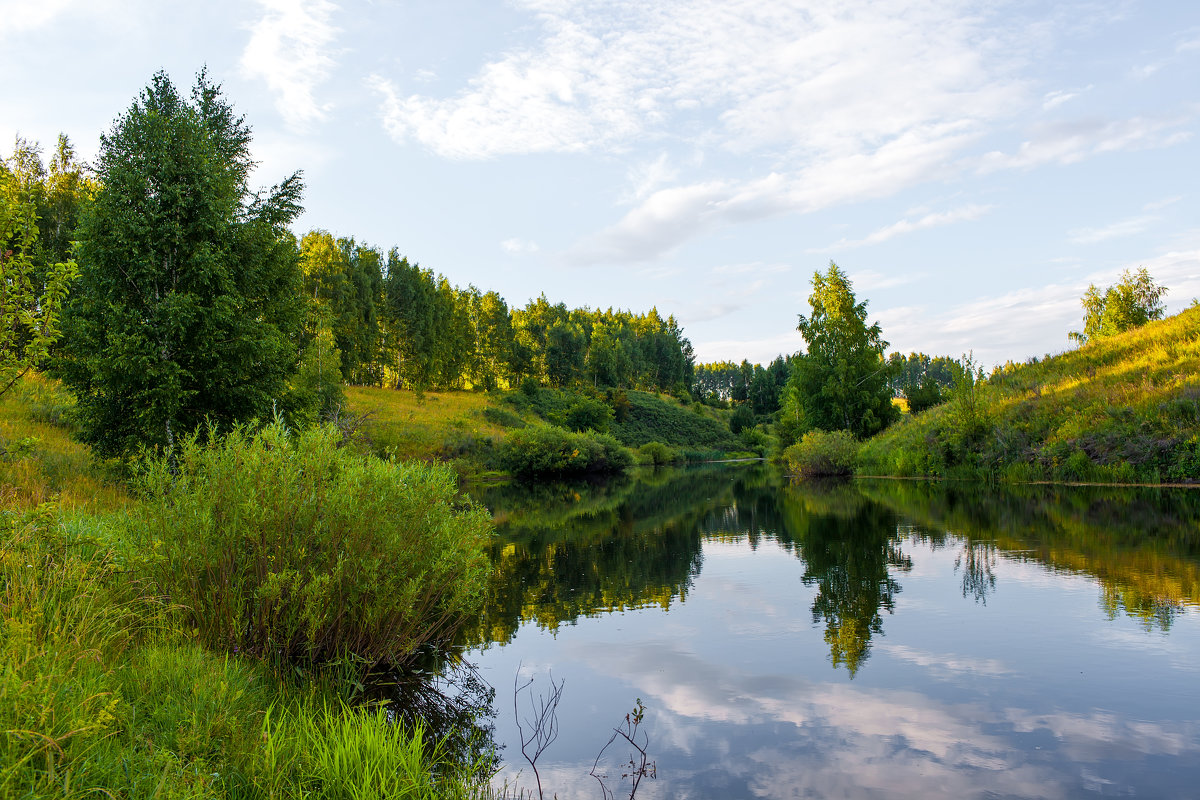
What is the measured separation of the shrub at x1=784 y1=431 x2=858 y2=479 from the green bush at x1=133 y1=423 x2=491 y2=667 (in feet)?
123

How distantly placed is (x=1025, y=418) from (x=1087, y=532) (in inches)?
703

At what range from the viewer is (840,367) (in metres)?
47.4

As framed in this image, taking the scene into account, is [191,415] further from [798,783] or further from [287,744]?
[798,783]

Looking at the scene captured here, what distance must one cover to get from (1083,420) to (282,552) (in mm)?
30035

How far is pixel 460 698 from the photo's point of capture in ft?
24.2

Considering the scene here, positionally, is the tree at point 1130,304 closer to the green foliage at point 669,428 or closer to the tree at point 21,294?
the green foliage at point 669,428

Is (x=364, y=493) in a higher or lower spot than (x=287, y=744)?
higher

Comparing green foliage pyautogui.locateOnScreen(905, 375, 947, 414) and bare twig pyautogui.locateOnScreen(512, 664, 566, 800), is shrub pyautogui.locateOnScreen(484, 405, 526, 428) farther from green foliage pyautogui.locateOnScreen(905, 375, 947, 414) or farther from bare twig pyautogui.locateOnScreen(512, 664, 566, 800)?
bare twig pyautogui.locateOnScreen(512, 664, 566, 800)

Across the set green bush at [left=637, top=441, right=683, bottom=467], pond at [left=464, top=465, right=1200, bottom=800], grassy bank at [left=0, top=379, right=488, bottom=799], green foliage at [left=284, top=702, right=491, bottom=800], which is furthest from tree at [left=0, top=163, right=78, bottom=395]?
green bush at [left=637, top=441, right=683, bottom=467]

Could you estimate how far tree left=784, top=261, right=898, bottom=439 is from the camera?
47.2 m

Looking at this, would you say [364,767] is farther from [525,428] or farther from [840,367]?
[525,428]

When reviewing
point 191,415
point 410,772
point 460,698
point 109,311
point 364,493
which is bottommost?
point 460,698

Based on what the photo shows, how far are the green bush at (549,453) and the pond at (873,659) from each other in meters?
34.6

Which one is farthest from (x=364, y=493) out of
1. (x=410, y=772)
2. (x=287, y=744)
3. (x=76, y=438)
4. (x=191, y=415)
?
(x=76, y=438)
